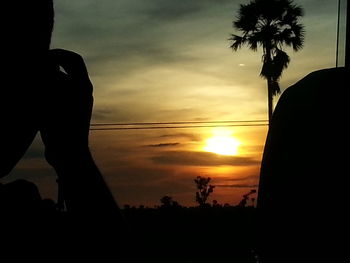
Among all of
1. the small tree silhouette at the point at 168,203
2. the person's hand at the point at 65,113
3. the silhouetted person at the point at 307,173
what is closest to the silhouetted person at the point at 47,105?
the person's hand at the point at 65,113

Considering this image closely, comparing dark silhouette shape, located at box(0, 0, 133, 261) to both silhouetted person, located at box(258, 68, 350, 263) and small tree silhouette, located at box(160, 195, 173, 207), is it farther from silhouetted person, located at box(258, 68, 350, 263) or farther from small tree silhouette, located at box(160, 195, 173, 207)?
small tree silhouette, located at box(160, 195, 173, 207)

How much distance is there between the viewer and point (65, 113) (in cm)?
123

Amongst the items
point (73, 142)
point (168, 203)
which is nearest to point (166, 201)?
point (168, 203)

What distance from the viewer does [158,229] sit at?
60.8ft

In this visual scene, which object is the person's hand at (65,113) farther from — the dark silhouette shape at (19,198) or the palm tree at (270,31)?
the palm tree at (270,31)

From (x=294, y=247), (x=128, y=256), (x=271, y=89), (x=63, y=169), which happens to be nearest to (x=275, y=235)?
(x=294, y=247)

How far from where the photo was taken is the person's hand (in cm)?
118

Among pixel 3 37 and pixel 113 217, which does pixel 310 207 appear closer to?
pixel 113 217

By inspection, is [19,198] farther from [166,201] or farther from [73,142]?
[166,201]

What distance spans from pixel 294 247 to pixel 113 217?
0.97ft

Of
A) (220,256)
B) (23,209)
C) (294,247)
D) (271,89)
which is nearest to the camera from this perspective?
(23,209)

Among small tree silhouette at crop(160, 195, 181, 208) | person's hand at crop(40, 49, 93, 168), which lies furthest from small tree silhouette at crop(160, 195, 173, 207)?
person's hand at crop(40, 49, 93, 168)

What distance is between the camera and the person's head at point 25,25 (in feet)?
3.36

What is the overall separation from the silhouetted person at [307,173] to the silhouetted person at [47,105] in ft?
0.88
